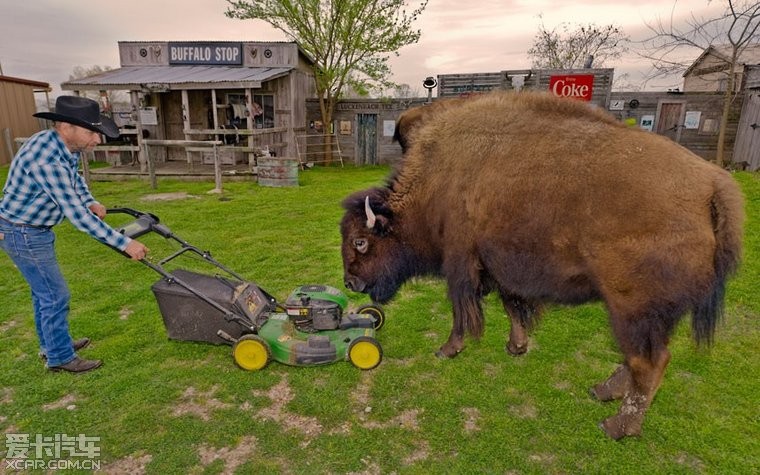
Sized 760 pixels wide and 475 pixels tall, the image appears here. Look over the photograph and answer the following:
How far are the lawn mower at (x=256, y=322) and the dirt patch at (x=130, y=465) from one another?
0.97 meters

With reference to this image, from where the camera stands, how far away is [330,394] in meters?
3.21

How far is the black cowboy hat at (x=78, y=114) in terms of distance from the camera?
118 inches

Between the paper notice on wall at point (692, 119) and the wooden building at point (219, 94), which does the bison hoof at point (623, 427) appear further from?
the paper notice on wall at point (692, 119)

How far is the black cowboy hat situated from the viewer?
3000mm

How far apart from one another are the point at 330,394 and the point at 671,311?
230cm

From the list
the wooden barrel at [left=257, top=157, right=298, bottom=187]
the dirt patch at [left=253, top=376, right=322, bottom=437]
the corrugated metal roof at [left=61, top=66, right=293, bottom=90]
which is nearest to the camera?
the dirt patch at [left=253, top=376, right=322, bottom=437]

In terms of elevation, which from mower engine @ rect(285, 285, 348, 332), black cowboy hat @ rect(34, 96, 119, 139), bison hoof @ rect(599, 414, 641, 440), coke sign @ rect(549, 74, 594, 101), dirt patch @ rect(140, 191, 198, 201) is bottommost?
bison hoof @ rect(599, 414, 641, 440)

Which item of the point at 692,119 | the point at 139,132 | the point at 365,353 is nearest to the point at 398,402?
the point at 365,353

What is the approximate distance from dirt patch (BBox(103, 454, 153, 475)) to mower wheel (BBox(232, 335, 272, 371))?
0.95m

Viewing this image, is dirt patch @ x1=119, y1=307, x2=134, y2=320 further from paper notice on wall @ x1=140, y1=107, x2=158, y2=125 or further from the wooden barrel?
paper notice on wall @ x1=140, y1=107, x2=158, y2=125

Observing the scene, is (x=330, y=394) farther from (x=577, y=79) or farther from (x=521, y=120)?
(x=577, y=79)

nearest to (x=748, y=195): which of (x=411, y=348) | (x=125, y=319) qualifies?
(x=411, y=348)

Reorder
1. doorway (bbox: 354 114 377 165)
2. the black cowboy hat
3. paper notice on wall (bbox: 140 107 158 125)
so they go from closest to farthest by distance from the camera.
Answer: the black cowboy hat < paper notice on wall (bbox: 140 107 158 125) < doorway (bbox: 354 114 377 165)

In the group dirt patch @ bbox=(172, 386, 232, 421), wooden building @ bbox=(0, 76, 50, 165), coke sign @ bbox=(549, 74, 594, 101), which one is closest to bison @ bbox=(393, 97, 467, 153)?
dirt patch @ bbox=(172, 386, 232, 421)
